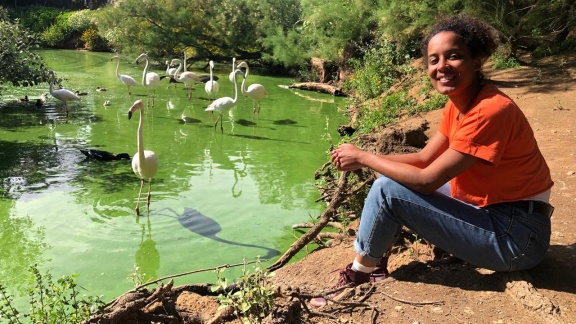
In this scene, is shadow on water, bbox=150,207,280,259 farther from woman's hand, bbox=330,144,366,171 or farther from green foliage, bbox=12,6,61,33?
green foliage, bbox=12,6,61,33

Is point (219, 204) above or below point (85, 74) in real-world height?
below

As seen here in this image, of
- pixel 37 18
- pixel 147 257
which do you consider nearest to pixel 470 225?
pixel 147 257

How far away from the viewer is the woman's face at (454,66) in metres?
2.44

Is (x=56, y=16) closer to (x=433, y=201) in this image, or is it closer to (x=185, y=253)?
(x=185, y=253)

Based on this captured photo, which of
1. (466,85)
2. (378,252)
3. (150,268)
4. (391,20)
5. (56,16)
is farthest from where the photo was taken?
(56,16)

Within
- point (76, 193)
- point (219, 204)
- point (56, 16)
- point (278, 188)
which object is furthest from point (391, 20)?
point (56, 16)

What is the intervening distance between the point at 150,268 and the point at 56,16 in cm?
3355

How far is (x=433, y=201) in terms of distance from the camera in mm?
2504

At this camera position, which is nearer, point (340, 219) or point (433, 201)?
point (433, 201)

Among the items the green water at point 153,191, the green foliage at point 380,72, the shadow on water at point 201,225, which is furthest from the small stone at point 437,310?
the green foliage at point 380,72

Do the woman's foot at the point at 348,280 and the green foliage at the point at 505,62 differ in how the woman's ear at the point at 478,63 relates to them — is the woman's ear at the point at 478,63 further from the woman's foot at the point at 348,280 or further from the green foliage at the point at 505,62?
the green foliage at the point at 505,62

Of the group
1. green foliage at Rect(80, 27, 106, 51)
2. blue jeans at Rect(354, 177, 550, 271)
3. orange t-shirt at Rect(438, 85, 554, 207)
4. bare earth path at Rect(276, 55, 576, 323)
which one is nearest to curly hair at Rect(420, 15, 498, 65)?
orange t-shirt at Rect(438, 85, 554, 207)

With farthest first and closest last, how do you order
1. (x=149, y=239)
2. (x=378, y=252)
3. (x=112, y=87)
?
(x=112, y=87), (x=149, y=239), (x=378, y=252)

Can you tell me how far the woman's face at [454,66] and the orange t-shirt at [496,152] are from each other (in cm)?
10
